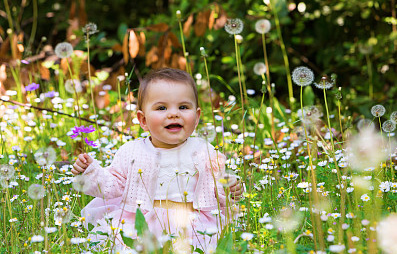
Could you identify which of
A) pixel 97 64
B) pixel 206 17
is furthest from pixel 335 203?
pixel 97 64

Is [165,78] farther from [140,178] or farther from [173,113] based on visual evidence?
[140,178]

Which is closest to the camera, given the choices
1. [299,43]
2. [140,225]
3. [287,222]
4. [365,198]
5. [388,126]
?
[287,222]

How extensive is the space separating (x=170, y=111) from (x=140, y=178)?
0.91 ft

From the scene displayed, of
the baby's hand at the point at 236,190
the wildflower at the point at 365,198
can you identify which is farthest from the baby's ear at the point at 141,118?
the wildflower at the point at 365,198

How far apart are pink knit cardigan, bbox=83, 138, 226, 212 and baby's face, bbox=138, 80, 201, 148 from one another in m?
0.10

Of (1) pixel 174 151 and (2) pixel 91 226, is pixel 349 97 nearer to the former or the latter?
(1) pixel 174 151

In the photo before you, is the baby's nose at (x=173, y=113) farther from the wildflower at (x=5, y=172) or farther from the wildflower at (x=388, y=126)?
the wildflower at (x=388, y=126)

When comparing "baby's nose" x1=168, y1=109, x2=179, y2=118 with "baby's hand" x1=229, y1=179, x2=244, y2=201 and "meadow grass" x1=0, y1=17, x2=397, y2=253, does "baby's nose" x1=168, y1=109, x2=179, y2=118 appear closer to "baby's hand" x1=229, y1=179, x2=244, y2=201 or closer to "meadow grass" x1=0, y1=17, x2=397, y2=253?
"meadow grass" x1=0, y1=17, x2=397, y2=253

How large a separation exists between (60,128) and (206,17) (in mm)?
1059

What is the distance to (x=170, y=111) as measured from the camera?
2086 millimetres

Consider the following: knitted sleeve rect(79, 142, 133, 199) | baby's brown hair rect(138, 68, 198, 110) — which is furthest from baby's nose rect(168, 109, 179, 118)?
knitted sleeve rect(79, 142, 133, 199)

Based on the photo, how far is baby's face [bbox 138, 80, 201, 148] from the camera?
2086 mm

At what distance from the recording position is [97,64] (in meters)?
5.57

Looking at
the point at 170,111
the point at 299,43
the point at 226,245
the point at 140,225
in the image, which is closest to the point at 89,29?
the point at 170,111
